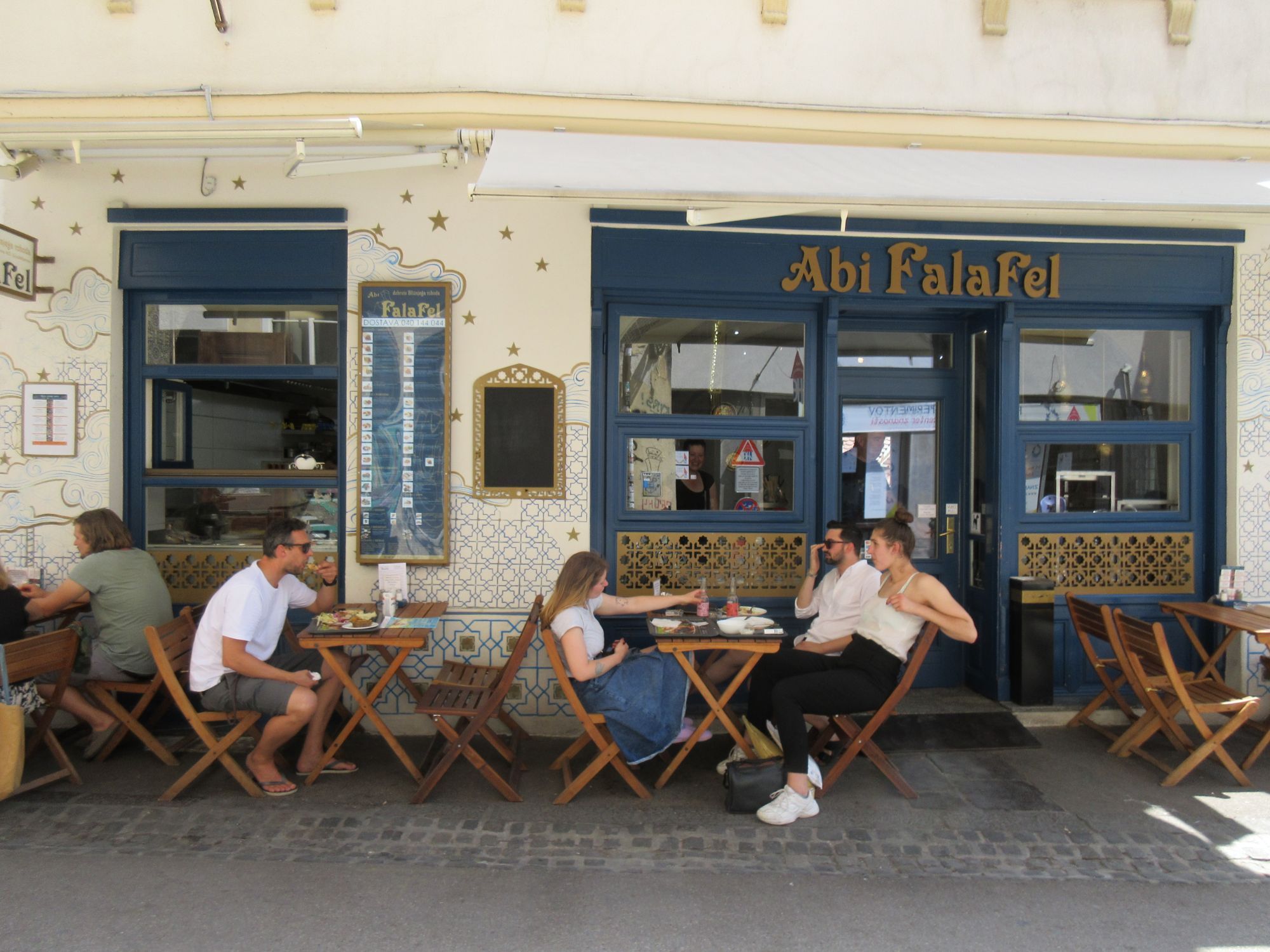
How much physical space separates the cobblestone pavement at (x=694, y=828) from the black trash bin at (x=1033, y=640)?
2.94 feet

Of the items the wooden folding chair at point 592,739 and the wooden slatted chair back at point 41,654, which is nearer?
the wooden slatted chair back at point 41,654

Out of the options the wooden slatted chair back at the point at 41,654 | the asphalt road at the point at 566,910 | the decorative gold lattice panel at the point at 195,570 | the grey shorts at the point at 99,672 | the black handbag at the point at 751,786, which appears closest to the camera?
the asphalt road at the point at 566,910

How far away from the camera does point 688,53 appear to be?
5082mm

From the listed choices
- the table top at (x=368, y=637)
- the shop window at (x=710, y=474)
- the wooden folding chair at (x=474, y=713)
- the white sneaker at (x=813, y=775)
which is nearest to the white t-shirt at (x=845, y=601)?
the white sneaker at (x=813, y=775)

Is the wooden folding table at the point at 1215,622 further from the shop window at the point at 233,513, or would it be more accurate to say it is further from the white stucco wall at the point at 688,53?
the shop window at the point at 233,513

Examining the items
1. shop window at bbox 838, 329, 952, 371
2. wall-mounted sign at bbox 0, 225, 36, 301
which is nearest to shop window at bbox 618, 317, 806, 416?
shop window at bbox 838, 329, 952, 371

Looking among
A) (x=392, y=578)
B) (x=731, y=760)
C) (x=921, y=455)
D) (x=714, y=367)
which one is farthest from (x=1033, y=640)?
(x=392, y=578)

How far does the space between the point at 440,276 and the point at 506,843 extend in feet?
10.9

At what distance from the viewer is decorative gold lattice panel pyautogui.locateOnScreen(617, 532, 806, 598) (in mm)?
5578

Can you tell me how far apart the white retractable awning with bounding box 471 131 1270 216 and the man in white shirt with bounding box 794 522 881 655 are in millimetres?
1865

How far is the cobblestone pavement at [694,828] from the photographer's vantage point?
379 cm

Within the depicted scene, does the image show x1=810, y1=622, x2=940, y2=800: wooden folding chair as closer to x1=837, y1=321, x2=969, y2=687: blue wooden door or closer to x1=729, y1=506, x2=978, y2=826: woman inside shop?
x1=729, y1=506, x2=978, y2=826: woman inside shop

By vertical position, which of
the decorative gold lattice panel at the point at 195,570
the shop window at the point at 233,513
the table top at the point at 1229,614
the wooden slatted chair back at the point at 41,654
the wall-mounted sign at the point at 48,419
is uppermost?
the wall-mounted sign at the point at 48,419

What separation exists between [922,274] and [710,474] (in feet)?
6.31
